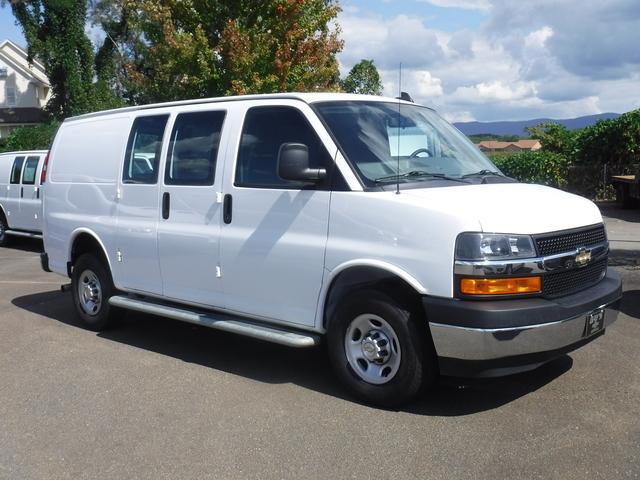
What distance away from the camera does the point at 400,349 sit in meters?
4.75

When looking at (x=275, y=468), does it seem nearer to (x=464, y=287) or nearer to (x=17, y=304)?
(x=464, y=287)

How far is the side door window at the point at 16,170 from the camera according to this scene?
14.8 metres

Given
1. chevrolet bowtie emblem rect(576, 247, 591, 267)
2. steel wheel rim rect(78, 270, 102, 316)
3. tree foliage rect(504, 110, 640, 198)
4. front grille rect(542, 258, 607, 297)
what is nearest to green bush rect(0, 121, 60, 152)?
tree foliage rect(504, 110, 640, 198)

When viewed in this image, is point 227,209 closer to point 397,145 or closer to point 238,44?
point 397,145

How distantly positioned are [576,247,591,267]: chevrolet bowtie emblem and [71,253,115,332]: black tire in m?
4.45

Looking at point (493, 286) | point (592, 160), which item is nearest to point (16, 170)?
point (493, 286)

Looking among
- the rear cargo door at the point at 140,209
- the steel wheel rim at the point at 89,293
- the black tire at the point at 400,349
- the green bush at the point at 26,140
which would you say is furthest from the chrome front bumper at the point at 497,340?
the green bush at the point at 26,140

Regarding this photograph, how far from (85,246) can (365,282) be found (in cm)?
379

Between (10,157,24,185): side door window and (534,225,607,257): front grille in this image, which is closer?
(534,225,607,257): front grille

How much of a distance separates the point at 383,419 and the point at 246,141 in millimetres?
2419

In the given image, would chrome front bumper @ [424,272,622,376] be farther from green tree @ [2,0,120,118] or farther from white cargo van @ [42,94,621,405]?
green tree @ [2,0,120,118]

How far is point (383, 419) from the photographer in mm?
4773

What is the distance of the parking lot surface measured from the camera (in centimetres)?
414

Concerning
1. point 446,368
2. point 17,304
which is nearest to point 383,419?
point 446,368
